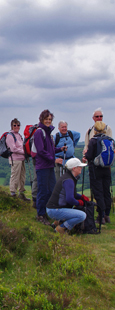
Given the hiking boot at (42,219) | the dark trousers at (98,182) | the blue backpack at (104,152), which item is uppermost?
the blue backpack at (104,152)

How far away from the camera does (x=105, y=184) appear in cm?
875

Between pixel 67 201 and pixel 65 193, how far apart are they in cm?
24

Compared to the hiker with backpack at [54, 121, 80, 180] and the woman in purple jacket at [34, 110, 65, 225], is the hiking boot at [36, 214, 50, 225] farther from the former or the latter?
the hiker with backpack at [54, 121, 80, 180]

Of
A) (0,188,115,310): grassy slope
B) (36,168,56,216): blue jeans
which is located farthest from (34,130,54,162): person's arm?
(0,188,115,310): grassy slope

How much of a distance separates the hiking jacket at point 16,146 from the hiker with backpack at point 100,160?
2.45 meters

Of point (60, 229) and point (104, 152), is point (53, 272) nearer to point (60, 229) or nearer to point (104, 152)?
point (60, 229)

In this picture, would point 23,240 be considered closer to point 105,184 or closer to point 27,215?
point 27,215

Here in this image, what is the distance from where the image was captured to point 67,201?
670 cm

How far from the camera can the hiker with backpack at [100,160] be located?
822 cm

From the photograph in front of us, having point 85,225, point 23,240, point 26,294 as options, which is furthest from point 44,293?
point 85,225

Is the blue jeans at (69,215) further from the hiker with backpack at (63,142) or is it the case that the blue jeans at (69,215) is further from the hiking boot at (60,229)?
the hiker with backpack at (63,142)

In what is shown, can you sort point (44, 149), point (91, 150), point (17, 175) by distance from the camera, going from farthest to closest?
point (17, 175), point (91, 150), point (44, 149)

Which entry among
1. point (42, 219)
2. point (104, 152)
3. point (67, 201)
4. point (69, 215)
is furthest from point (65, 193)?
point (104, 152)

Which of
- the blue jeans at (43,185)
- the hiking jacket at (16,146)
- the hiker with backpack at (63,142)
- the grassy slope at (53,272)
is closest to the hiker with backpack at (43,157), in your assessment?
the blue jeans at (43,185)
